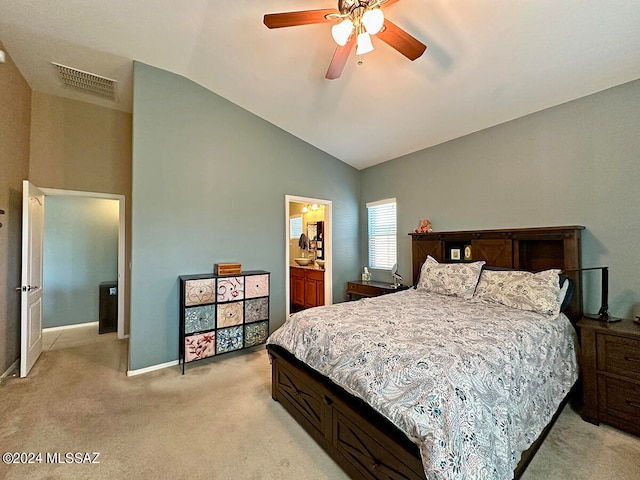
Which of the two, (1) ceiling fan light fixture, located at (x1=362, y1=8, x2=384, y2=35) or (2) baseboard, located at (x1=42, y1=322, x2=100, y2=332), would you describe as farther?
(2) baseboard, located at (x1=42, y1=322, x2=100, y2=332)

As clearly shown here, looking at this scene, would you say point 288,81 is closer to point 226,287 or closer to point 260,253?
point 260,253

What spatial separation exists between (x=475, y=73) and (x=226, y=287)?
352 centimetres

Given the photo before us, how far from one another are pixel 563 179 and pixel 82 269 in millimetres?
7101

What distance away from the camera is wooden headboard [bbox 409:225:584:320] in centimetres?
279

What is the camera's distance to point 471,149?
3725 mm

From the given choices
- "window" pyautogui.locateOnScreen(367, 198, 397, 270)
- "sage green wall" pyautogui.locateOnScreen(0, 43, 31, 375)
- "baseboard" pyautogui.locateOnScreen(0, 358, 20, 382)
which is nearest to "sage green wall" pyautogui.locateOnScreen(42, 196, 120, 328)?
"sage green wall" pyautogui.locateOnScreen(0, 43, 31, 375)

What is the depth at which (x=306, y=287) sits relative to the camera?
5.61 meters

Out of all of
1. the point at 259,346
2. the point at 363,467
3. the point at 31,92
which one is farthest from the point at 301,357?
the point at 31,92

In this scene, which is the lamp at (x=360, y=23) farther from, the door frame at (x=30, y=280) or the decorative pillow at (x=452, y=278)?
the door frame at (x=30, y=280)

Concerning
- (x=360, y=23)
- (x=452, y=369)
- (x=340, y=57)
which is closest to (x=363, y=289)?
(x=452, y=369)

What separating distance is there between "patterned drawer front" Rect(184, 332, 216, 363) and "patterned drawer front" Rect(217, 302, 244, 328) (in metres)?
0.17

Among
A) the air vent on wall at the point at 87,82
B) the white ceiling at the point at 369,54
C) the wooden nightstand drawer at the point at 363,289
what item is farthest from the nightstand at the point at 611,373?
the air vent on wall at the point at 87,82

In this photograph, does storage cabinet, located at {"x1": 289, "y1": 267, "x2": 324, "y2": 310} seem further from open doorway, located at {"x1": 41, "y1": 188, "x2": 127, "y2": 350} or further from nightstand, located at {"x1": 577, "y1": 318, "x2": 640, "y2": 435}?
nightstand, located at {"x1": 577, "y1": 318, "x2": 640, "y2": 435}

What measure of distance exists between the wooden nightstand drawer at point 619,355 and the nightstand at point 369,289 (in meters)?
2.18
